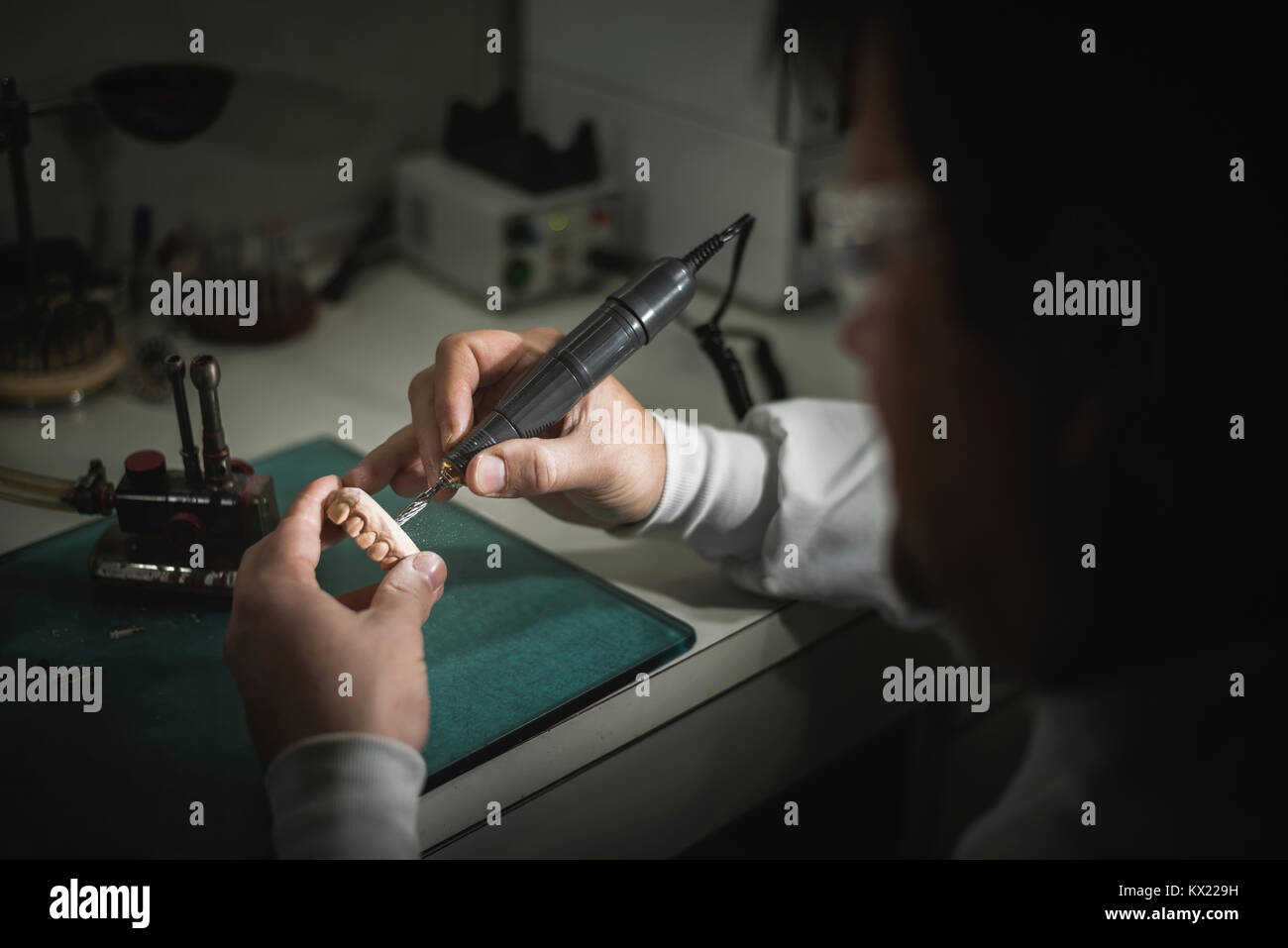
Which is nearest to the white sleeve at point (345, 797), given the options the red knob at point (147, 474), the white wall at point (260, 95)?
the red knob at point (147, 474)

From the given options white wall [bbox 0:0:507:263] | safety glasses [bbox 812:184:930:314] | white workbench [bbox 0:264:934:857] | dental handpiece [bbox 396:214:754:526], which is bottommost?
white workbench [bbox 0:264:934:857]

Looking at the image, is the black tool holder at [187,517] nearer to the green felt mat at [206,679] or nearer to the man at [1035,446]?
the green felt mat at [206,679]

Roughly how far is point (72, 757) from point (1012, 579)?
0.60 m

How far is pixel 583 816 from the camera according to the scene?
852 mm

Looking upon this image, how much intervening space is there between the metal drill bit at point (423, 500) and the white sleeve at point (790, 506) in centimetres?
23

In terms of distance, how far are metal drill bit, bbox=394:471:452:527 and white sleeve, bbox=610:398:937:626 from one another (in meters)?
0.23

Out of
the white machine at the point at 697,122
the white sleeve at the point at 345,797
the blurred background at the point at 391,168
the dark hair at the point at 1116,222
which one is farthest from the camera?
the white machine at the point at 697,122

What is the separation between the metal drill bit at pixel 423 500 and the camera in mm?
783


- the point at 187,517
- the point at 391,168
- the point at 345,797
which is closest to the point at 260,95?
the point at 391,168

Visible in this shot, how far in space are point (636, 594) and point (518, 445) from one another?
0.22 meters

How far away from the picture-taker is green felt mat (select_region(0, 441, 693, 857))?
0.70 m

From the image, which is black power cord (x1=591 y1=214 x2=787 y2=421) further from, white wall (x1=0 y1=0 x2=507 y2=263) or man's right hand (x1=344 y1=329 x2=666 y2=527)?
white wall (x1=0 y1=0 x2=507 y2=263)

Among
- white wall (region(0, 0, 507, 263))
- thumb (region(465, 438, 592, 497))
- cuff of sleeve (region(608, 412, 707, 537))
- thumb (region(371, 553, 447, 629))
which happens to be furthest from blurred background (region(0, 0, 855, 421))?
thumb (region(371, 553, 447, 629))
